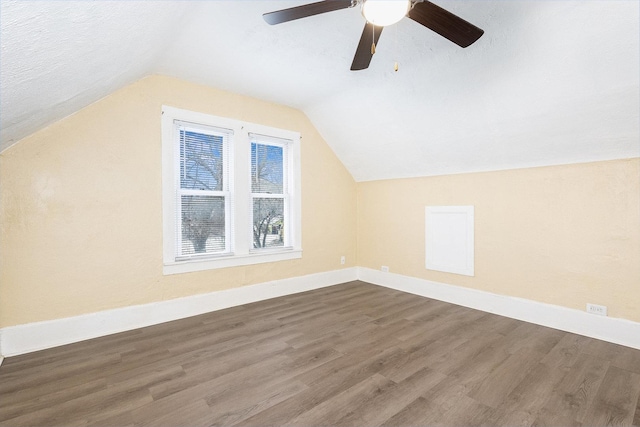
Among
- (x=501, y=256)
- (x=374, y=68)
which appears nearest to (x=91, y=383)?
(x=374, y=68)

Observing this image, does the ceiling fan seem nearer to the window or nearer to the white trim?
the window

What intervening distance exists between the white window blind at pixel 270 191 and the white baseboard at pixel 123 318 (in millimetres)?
630

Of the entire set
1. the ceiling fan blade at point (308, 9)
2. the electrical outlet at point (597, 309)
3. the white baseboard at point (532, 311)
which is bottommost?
the white baseboard at point (532, 311)

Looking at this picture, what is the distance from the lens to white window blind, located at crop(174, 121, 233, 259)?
3432 mm

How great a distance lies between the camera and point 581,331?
2.87 meters

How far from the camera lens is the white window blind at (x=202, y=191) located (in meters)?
3.43

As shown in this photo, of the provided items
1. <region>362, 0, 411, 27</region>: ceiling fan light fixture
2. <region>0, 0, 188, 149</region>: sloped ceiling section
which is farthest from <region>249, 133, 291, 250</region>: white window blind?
<region>362, 0, 411, 27</region>: ceiling fan light fixture

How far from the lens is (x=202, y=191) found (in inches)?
140

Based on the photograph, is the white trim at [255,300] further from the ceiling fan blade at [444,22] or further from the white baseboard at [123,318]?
the ceiling fan blade at [444,22]

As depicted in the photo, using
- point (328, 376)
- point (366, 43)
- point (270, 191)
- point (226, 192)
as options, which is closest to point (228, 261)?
point (226, 192)

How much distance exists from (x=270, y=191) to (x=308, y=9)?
2.74 m

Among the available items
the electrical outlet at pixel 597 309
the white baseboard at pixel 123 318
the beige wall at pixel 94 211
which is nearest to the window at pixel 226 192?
the beige wall at pixel 94 211

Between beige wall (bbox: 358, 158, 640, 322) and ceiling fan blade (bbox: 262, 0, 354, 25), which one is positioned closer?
ceiling fan blade (bbox: 262, 0, 354, 25)

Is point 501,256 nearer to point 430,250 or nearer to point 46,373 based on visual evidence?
point 430,250
